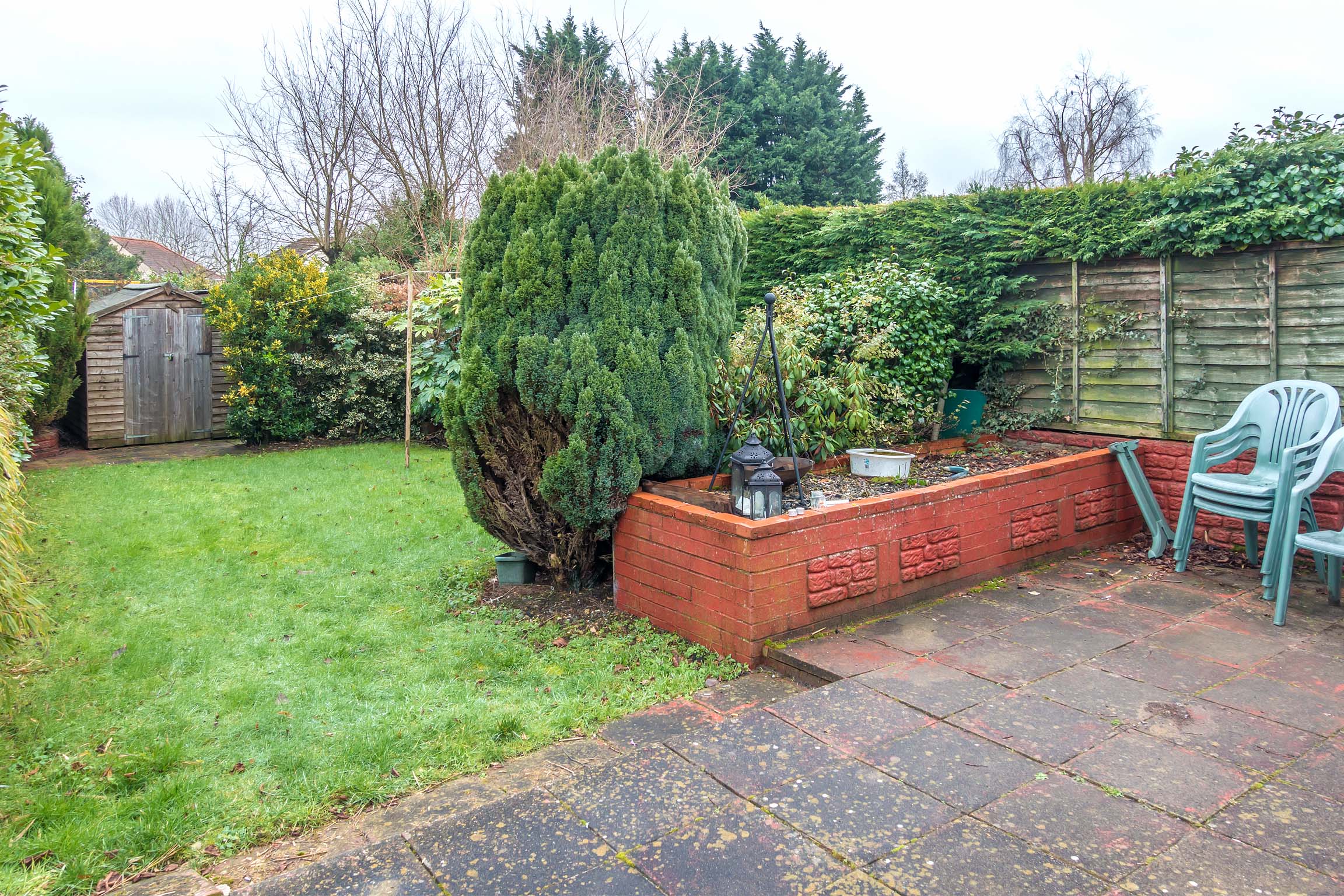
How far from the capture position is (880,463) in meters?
4.86

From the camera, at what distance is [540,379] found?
4.01 m

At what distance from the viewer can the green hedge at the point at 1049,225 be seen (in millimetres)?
4598

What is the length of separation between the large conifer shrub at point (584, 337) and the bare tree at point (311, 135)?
577 inches

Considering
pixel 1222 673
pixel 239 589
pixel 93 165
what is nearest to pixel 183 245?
pixel 93 165

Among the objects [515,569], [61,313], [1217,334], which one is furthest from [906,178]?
[515,569]

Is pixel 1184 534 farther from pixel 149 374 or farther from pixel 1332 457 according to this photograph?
pixel 149 374

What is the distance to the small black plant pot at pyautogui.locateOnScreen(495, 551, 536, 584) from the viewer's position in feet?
15.6

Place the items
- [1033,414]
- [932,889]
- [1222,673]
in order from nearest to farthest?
[932,889], [1222,673], [1033,414]

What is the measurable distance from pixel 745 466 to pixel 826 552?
0.54m

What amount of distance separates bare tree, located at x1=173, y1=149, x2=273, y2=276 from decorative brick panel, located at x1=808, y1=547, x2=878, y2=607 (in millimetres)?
18106

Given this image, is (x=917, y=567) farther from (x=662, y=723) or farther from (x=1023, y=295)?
(x=1023, y=295)

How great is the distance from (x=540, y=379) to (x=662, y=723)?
1824 mm

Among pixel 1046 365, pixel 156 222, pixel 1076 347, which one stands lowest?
pixel 1046 365

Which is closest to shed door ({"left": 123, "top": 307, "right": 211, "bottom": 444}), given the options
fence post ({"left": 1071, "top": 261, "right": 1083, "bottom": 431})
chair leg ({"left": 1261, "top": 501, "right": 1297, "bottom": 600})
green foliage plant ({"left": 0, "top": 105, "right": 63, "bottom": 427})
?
green foliage plant ({"left": 0, "top": 105, "right": 63, "bottom": 427})
